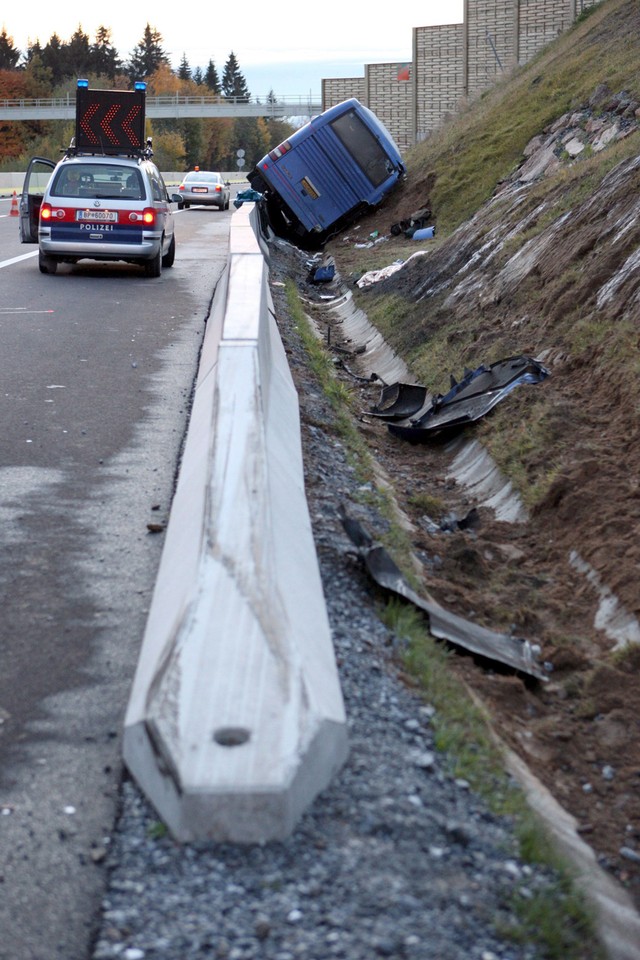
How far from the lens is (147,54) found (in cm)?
18025

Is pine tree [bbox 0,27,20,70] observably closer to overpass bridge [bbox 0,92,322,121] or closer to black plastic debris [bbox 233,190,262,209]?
overpass bridge [bbox 0,92,322,121]

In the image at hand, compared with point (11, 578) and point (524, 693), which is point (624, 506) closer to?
point (524, 693)

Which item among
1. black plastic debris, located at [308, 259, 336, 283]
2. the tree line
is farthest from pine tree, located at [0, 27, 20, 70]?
black plastic debris, located at [308, 259, 336, 283]

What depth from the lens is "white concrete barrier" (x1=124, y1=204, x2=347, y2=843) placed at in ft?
9.87

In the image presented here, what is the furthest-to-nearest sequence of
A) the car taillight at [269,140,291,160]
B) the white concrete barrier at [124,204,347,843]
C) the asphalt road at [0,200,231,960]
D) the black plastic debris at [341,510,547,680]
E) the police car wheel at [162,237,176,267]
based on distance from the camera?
the car taillight at [269,140,291,160]
the police car wheel at [162,237,176,267]
the black plastic debris at [341,510,547,680]
the asphalt road at [0,200,231,960]
the white concrete barrier at [124,204,347,843]

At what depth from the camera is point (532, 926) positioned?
116 inches

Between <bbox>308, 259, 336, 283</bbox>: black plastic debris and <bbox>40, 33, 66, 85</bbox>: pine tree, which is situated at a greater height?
<bbox>40, 33, 66, 85</bbox>: pine tree

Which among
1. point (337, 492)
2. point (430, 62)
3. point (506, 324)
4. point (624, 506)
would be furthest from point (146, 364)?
point (430, 62)

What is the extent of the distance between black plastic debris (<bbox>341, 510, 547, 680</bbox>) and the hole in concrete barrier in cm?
219

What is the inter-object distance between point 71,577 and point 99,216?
1368cm

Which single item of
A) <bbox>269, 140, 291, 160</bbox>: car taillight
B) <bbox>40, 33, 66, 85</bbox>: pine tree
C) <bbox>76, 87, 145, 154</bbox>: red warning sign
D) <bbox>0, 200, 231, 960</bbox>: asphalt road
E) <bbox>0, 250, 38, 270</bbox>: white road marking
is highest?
<bbox>40, 33, 66, 85</bbox>: pine tree

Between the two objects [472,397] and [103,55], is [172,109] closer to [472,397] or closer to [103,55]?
[103,55]

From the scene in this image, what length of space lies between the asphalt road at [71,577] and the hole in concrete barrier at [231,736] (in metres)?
0.51

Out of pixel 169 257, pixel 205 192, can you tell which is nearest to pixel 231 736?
pixel 169 257
